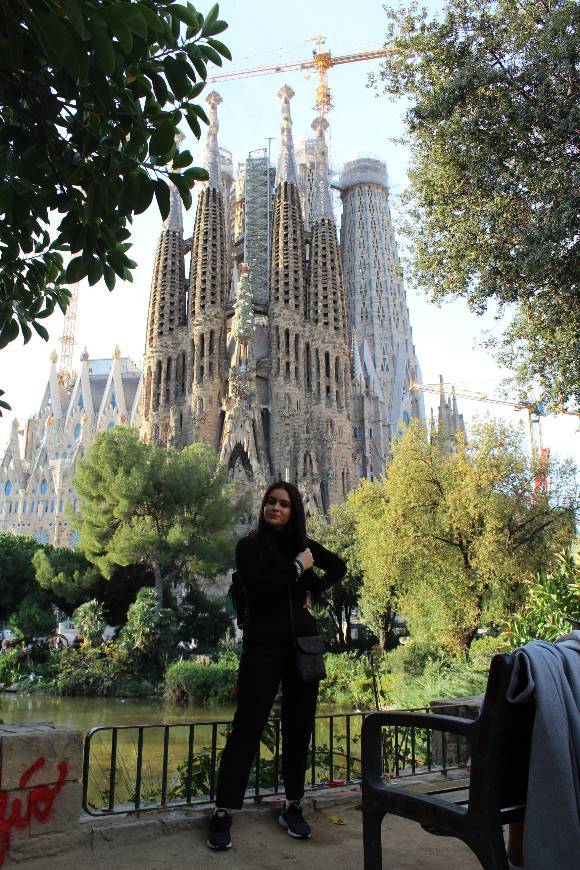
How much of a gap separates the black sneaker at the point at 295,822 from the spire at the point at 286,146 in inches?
1759

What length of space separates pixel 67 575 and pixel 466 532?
15.3 m

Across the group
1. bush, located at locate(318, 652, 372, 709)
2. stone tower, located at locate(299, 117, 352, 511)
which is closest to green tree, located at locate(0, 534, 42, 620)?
bush, located at locate(318, 652, 372, 709)

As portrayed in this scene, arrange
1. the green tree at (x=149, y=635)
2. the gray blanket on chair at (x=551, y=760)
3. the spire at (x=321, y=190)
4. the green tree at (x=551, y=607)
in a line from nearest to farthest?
1. the gray blanket on chair at (x=551, y=760)
2. the green tree at (x=551, y=607)
3. the green tree at (x=149, y=635)
4. the spire at (x=321, y=190)

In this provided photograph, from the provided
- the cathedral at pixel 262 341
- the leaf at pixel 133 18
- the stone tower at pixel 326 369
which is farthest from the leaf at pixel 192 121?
the stone tower at pixel 326 369

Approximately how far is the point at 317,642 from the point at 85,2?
8.38 feet

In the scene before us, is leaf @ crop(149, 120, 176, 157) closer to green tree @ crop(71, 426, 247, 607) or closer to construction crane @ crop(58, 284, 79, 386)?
green tree @ crop(71, 426, 247, 607)

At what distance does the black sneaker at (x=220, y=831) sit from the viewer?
2902mm

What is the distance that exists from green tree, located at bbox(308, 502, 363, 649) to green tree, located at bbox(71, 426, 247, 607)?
155 inches

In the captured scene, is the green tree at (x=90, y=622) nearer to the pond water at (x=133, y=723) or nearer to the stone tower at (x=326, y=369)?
the pond water at (x=133, y=723)

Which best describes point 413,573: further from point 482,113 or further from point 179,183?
point 179,183

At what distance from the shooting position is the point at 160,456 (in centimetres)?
2427

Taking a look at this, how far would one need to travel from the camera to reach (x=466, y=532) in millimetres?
13898

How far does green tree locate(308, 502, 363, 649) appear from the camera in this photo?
2466cm

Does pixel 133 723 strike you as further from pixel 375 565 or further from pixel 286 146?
pixel 286 146
